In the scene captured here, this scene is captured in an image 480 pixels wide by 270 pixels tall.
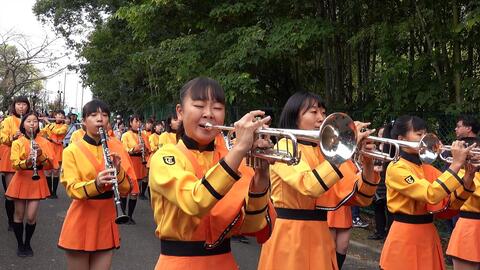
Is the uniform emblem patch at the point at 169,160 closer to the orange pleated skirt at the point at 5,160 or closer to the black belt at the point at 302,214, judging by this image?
the black belt at the point at 302,214

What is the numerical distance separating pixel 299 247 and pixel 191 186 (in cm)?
145

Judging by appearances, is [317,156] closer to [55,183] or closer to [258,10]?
[258,10]

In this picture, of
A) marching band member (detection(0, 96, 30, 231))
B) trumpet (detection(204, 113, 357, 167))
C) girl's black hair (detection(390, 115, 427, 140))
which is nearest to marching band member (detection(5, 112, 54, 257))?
marching band member (detection(0, 96, 30, 231))

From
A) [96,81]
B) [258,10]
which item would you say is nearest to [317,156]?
[258,10]

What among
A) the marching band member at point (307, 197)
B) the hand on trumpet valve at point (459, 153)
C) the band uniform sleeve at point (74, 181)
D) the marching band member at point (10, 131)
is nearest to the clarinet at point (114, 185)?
the band uniform sleeve at point (74, 181)

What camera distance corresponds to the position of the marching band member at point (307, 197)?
3686mm

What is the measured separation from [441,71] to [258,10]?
11.5ft

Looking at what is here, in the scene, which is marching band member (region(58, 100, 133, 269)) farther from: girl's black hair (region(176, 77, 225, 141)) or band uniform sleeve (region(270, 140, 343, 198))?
girl's black hair (region(176, 77, 225, 141))

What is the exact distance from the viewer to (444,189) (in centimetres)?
422

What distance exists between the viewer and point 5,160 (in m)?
9.39

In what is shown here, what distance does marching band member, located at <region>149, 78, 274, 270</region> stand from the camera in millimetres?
2871

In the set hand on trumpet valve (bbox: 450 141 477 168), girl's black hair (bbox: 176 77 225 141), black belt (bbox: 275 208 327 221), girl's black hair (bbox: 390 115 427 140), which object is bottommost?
black belt (bbox: 275 208 327 221)

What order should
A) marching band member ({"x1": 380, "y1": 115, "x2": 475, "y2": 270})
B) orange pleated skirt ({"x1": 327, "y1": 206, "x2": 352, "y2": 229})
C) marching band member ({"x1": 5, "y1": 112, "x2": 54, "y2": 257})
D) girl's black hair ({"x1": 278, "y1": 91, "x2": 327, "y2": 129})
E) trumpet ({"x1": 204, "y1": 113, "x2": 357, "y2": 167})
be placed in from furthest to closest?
1. marching band member ({"x1": 5, "y1": 112, "x2": 54, "y2": 257})
2. orange pleated skirt ({"x1": 327, "y1": 206, "x2": 352, "y2": 229})
3. marching band member ({"x1": 380, "y1": 115, "x2": 475, "y2": 270})
4. girl's black hair ({"x1": 278, "y1": 91, "x2": 327, "y2": 129})
5. trumpet ({"x1": 204, "y1": 113, "x2": 357, "y2": 167})

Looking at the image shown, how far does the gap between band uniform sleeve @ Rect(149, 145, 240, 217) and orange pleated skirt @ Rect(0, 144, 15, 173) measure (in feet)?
22.3
